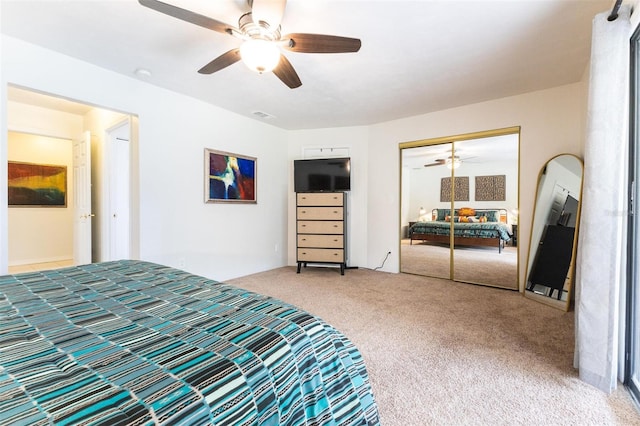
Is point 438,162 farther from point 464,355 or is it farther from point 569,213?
point 464,355

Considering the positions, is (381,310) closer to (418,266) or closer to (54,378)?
(418,266)

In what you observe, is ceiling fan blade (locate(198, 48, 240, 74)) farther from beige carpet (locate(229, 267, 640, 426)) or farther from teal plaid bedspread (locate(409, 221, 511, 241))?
teal plaid bedspread (locate(409, 221, 511, 241))

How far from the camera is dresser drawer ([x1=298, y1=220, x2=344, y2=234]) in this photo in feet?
14.3

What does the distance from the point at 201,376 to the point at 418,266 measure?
4.23 metres

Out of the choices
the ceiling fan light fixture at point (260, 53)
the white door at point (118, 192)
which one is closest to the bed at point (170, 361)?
the ceiling fan light fixture at point (260, 53)

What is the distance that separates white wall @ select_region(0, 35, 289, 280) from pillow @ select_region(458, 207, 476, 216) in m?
2.90

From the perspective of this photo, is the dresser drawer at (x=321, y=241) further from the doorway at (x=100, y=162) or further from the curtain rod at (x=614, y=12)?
the curtain rod at (x=614, y=12)

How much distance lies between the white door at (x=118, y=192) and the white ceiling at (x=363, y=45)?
139 centimetres

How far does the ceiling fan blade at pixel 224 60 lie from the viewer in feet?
6.72

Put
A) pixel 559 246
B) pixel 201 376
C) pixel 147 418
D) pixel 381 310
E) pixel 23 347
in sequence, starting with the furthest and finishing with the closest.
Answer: pixel 559 246
pixel 381 310
pixel 23 347
pixel 201 376
pixel 147 418

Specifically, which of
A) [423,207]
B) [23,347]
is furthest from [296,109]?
[23,347]

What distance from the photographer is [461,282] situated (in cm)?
392

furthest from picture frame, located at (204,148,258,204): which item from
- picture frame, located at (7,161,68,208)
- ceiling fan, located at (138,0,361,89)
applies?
picture frame, located at (7,161,68,208)

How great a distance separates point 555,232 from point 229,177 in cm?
410
